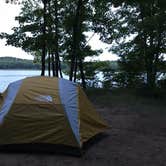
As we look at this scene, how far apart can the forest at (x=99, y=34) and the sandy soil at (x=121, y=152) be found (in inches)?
276

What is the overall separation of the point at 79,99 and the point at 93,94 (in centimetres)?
797

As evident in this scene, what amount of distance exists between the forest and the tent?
8944mm

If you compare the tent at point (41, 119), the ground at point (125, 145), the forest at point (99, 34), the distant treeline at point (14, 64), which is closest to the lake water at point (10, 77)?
the forest at point (99, 34)

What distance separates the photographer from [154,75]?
57.4 ft

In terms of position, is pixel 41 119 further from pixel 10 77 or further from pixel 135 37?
pixel 10 77

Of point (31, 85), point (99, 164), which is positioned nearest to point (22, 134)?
point (31, 85)

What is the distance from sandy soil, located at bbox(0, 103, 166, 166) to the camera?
648 cm

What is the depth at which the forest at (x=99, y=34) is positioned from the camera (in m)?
16.7

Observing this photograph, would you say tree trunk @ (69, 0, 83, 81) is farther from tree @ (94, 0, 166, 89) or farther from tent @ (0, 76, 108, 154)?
tent @ (0, 76, 108, 154)

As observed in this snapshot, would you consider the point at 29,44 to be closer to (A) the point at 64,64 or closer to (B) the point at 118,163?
(A) the point at 64,64

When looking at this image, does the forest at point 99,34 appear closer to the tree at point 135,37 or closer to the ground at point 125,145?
the tree at point 135,37

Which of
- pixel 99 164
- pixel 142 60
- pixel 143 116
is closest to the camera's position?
pixel 99 164

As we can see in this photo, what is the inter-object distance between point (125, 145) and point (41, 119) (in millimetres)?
1845

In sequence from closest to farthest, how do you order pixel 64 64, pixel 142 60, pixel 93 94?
pixel 93 94
pixel 142 60
pixel 64 64
